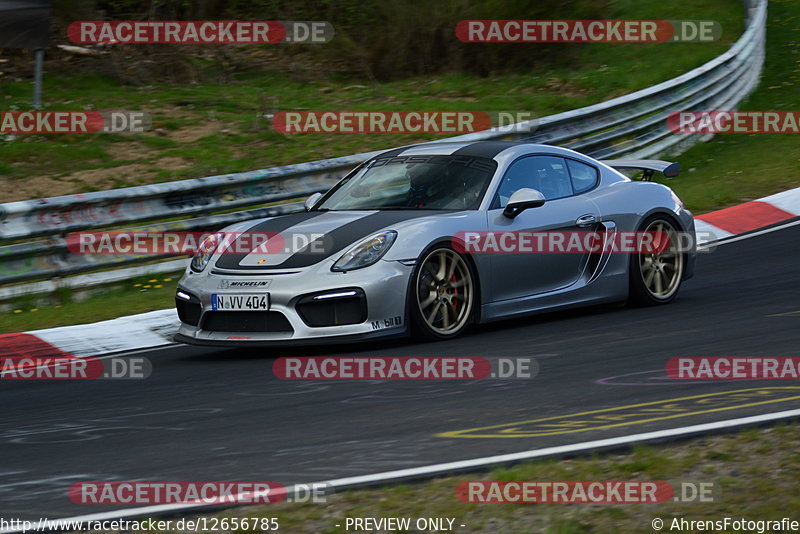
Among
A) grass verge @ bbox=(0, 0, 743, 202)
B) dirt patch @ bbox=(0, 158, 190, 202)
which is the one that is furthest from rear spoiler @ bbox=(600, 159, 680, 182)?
dirt patch @ bbox=(0, 158, 190, 202)

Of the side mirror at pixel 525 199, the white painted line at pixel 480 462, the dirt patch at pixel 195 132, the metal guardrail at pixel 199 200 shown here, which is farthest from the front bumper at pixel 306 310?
the dirt patch at pixel 195 132

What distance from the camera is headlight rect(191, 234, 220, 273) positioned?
774 centimetres

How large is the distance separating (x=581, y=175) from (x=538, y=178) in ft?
1.54

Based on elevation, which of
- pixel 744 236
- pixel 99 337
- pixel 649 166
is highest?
pixel 649 166

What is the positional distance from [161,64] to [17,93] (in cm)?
313

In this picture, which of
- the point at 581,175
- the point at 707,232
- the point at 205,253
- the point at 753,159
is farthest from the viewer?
the point at 753,159

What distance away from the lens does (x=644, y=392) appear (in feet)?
19.1

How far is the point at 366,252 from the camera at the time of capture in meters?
7.29

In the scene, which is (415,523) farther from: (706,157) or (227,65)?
(227,65)

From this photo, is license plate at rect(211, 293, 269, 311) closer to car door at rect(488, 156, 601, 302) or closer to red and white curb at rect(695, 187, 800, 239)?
car door at rect(488, 156, 601, 302)

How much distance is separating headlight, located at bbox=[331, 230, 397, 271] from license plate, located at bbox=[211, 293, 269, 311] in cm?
47

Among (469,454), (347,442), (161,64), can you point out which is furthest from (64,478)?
(161,64)

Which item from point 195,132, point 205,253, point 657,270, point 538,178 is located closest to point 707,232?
point 657,270

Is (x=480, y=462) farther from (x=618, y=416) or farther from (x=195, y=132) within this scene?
(x=195, y=132)
